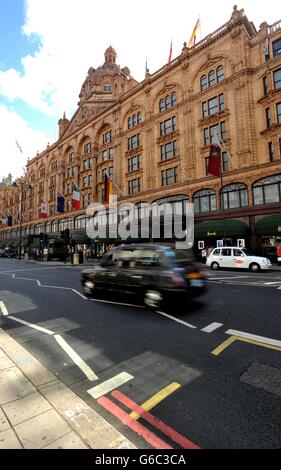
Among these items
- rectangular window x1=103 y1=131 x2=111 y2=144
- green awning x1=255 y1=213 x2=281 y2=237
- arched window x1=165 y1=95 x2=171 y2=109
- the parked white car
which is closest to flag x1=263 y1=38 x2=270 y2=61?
arched window x1=165 y1=95 x2=171 y2=109

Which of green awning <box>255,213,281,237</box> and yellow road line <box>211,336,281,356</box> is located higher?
green awning <box>255,213,281,237</box>

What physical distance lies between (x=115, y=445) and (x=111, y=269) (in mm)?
5794

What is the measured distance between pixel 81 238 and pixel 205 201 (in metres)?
21.3

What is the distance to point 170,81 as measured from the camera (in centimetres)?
2945

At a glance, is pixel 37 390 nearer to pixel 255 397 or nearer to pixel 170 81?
pixel 255 397

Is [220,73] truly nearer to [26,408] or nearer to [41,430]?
[26,408]

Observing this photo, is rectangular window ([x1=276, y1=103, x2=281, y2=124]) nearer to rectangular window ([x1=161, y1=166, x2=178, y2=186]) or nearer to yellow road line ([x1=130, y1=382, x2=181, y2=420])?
rectangular window ([x1=161, y1=166, x2=178, y2=186])

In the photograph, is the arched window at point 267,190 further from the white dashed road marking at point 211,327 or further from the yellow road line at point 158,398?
the yellow road line at point 158,398

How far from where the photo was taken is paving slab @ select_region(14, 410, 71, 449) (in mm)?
2123

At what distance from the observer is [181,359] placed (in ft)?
12.5

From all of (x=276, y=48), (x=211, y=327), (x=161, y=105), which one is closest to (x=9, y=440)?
(x=211, y=327)

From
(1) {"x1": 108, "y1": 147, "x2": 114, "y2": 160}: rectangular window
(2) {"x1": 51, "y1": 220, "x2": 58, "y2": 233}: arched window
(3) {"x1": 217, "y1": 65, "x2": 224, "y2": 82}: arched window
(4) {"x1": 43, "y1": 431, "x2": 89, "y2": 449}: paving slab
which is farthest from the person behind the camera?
(2) {"x1": 51, "y1": 220, "x2": 58, "y2": 233}: arched window

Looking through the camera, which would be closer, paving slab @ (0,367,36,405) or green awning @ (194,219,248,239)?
paving slab @ (0,367,36,405)

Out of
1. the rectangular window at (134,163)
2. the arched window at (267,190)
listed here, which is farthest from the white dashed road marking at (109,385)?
the rectangular window at (134,163)
